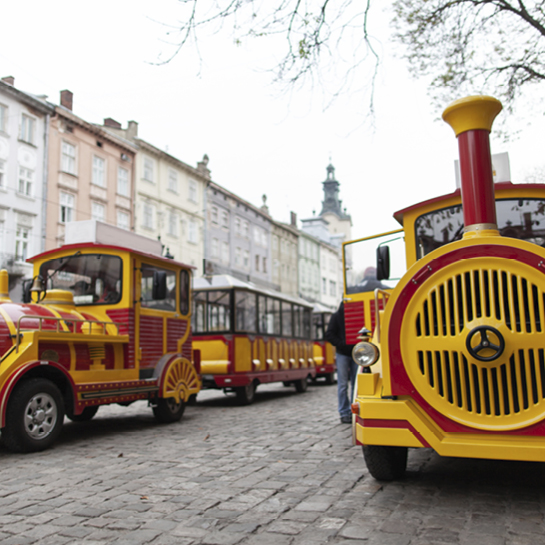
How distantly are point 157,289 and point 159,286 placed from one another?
5 centimetres

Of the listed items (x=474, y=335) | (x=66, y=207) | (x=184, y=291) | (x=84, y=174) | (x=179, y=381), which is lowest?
(x=179, y=381)

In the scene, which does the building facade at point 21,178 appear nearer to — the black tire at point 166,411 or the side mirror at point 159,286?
the black tire at point 166,411

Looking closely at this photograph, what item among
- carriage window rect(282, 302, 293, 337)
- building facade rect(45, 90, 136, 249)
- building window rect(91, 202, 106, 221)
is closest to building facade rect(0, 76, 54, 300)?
building facade rect(45, 90, 136, 249)

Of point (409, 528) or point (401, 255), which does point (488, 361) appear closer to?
point (409, 528)

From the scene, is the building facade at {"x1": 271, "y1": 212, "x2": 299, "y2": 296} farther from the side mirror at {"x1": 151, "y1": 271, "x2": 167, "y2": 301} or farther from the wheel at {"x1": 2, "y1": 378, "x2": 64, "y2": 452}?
the wheel at {"x1": 2, "y1": 378, "x2": 64, "y2": 452}

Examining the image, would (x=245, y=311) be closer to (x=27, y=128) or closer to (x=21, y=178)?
(x=21, y=178)

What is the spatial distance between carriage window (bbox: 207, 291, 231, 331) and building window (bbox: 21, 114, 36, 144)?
56.5 feet

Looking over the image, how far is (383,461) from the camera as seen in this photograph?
443 cm

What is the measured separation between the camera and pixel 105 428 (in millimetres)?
8125

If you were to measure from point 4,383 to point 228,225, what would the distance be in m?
36.4

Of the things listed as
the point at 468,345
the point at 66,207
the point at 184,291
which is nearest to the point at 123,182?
the point at 66,207

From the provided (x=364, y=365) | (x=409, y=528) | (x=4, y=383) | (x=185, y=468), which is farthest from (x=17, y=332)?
(x=409, y=528)

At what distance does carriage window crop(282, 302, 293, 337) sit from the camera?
49.9ft

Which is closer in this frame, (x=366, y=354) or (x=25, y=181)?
(x=366, y=354)
